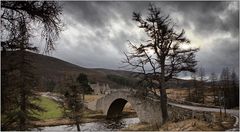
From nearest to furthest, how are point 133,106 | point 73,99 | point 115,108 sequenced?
point 73,99 < point 133,106 < point 115,108

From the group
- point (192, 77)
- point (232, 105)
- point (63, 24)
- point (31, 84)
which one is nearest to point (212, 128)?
point (63, 24)

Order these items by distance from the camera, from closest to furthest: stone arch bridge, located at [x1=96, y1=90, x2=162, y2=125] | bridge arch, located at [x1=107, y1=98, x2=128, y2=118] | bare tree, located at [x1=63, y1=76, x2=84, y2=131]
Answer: stone arch bridge, located at [x1=96, y1=90, x2=162, y2=125] → bare tree, located at [x1=63, y1=76, x2=84, y2=131] → bridge arch, located at [x1=107, y1=98, x2=128, y2=118]

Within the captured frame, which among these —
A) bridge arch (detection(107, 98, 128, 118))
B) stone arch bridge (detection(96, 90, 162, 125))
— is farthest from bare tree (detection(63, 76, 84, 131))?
bridge arch (detection(107, 98, 128, 118))

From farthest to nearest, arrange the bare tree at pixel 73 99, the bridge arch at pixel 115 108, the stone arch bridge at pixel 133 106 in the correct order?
the bridge arch at pixel 115 108
the bare tree at pixel 73 99
the stone arch bridge at pixel 133 106

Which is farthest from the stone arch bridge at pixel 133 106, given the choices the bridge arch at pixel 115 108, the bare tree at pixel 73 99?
the bare tree at pixel 73 99

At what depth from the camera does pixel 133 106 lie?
43469 mm

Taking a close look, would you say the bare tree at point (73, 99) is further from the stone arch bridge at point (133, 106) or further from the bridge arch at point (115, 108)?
the bridge arch at point (115, 108)

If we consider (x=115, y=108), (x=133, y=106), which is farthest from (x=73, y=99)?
(x=115, y=108)

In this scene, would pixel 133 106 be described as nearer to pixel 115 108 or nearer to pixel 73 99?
pixel 73 99

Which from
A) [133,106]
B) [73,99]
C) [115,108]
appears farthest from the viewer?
[115,108]

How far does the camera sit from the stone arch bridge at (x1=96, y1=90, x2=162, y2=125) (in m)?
32.4

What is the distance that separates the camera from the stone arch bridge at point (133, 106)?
32.4 meters

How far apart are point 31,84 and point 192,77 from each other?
4601cm

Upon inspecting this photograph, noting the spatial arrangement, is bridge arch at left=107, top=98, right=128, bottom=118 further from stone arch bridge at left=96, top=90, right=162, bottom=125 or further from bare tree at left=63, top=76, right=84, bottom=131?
bare tree at left=63, top=76, right=84, bottom=131
